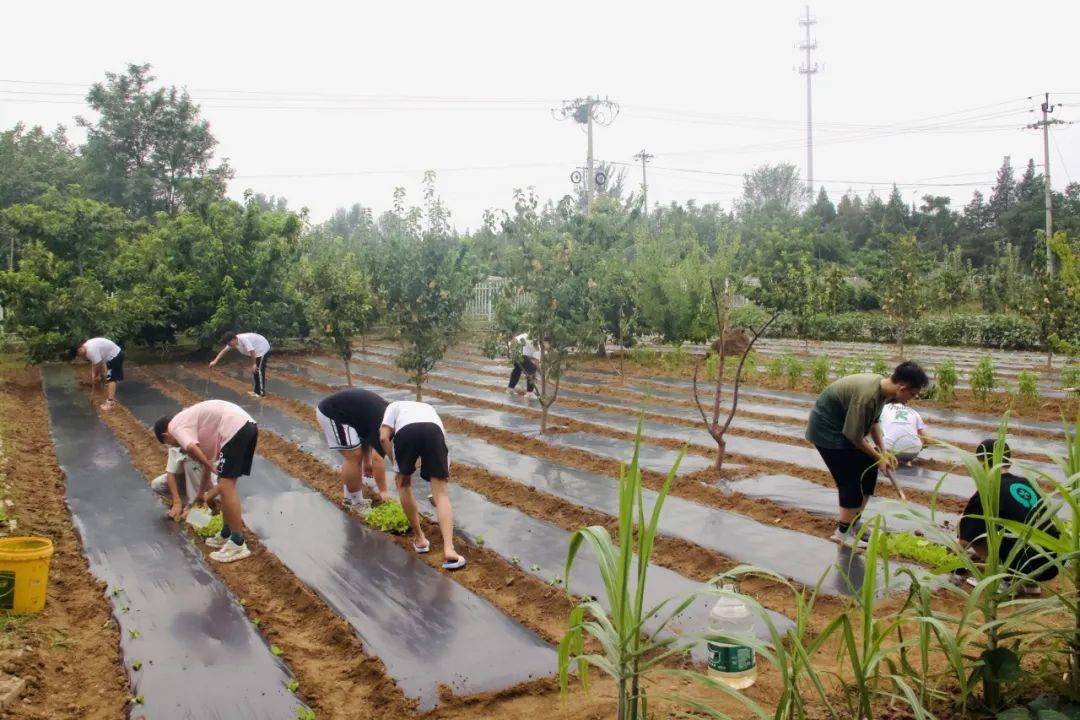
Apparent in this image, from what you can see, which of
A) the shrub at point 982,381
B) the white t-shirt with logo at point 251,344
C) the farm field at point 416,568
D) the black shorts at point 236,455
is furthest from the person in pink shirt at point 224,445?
the shrub at point 982,381

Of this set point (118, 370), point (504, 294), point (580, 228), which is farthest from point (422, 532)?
point (580, 228)

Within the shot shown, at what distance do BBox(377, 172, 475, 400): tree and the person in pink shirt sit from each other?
195 inches

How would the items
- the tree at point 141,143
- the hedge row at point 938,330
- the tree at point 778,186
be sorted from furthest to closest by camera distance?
the tree at point 778,186 < the tree at point 141,143 < the hedge row at point 938,330

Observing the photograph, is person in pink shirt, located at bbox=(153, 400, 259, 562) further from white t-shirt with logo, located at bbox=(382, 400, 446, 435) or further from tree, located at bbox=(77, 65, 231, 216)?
tree, located at bbox=(77, 65, 231, 216)

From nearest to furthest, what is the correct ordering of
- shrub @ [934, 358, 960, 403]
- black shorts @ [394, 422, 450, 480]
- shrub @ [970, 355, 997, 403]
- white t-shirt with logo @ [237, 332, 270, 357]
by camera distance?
black shorts @ [394, 422, 450, 480], shrub @ [970, 355, 997, 403], shrub @ [934, 358, 960, 403], white t-shirt with logo @ [237, 332, 270, 357]

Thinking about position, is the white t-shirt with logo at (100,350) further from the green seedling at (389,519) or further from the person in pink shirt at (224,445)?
the green seedling at (389,519)

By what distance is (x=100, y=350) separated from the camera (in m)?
12.8

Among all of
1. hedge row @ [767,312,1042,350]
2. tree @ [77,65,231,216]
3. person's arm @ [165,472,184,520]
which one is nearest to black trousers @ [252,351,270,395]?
person's arm @ [165,472,184,520]

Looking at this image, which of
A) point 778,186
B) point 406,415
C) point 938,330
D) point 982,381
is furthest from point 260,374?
point 778,186

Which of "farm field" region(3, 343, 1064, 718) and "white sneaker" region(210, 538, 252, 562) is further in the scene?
"white sneaker" region(210, 538, 252, 562)

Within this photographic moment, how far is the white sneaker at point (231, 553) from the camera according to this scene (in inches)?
234

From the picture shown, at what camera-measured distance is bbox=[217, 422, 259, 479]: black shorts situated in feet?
19.5

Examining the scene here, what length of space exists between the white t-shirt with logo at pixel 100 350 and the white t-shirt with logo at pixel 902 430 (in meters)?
11.2

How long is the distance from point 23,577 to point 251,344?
8.73 m
